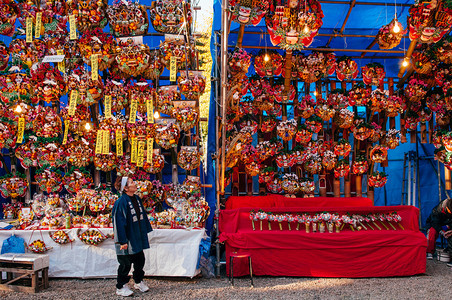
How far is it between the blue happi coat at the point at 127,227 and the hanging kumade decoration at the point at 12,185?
99.6 inches

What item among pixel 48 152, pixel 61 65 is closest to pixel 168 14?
pixel 61 65

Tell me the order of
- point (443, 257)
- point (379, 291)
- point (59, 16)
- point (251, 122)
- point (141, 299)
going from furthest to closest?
point (251, 122), point (443, 257), point (59, 16), point (379, 291), point (141, 299)

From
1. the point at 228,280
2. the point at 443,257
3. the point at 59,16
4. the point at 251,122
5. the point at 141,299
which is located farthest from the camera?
the point at 251,122

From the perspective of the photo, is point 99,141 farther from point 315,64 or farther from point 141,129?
point 315,64

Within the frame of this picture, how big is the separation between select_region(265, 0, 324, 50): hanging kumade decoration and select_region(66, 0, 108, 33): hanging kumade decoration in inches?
103

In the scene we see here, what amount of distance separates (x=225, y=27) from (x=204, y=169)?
2736mm

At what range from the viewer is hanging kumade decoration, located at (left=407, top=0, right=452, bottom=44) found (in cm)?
595

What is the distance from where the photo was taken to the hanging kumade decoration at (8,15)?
19.1ft

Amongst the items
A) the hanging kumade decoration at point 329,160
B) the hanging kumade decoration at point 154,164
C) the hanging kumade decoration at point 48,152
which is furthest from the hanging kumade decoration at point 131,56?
the hanging kumade decoration at point 329,160

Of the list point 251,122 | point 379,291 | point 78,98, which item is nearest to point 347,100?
point 251,122

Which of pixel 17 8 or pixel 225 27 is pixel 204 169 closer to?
pixel 225 27

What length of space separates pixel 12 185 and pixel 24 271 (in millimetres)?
1978

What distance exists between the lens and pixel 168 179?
22.8 feet

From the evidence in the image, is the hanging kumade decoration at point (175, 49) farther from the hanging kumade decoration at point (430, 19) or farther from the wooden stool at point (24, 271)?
the hanging kumade decoration at point (430, 19)
